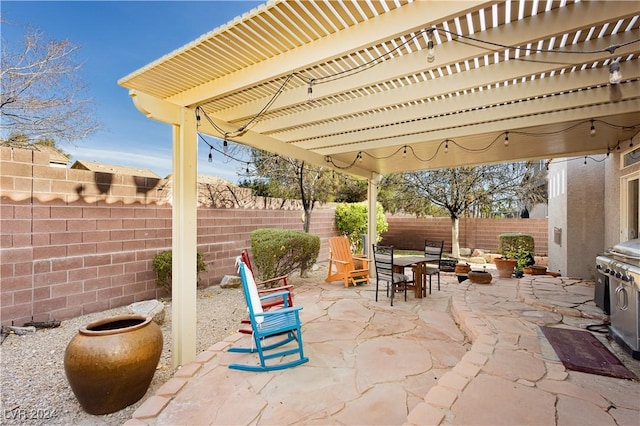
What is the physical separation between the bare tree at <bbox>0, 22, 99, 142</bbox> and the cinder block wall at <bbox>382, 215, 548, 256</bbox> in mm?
11510

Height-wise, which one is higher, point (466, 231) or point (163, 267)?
point (466, 231)

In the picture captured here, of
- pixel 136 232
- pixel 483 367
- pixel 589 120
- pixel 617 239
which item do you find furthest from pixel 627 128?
pixel 136 232

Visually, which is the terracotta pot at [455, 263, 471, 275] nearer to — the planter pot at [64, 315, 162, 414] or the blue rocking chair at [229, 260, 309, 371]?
the blue rocking chair at [229, 260, 309, 371]

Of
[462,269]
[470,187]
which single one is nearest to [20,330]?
[462,269]

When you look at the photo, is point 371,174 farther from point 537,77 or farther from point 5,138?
point 5,138

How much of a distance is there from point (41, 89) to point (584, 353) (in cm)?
1025

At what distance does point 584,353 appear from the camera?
9.61 feet

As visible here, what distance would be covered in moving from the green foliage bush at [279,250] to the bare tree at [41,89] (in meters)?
5.57

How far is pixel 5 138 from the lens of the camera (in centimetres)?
666

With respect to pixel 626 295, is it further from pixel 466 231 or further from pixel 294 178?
pixel 466 231

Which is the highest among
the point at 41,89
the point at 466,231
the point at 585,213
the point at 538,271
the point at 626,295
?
the point at 41,89

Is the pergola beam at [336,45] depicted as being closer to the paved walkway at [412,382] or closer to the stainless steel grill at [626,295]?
the paved walkway at [412,382]

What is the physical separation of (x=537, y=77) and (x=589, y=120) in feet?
4.95

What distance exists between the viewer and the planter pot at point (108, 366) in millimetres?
2213
